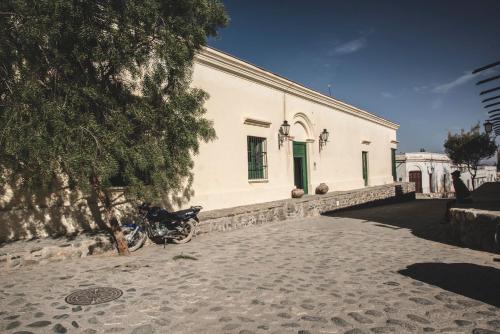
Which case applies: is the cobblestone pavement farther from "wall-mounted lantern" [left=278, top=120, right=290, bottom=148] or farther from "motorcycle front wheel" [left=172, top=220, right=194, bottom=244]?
"wall-mounted lantern" [left=278, top=120, right=290, bottom=148]

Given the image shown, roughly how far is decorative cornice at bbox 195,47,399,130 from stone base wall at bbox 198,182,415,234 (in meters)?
4.29

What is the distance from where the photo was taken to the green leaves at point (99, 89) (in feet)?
15.6

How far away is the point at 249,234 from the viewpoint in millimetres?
8617

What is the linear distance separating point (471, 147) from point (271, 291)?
2952cm

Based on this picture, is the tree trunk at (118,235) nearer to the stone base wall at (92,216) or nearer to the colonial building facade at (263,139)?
the stone base wall at (92,216)

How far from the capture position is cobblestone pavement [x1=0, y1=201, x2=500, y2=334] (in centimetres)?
332

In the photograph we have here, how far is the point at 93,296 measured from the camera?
4.17 metres

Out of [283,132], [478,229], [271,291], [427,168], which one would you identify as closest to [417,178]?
[427,168]

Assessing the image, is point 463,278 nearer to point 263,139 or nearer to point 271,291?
point 271,291

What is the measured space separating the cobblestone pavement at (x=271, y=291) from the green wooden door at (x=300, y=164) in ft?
24.9

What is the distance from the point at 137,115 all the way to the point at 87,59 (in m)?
1.16

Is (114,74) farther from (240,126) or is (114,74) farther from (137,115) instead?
(240,126)

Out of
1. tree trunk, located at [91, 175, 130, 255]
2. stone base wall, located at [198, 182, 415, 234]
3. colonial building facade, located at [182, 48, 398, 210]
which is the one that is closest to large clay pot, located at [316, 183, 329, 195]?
colonial building facade, located at [182, 48, 398, 210]

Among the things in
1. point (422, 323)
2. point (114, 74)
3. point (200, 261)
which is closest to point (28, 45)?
point (114, 74)
